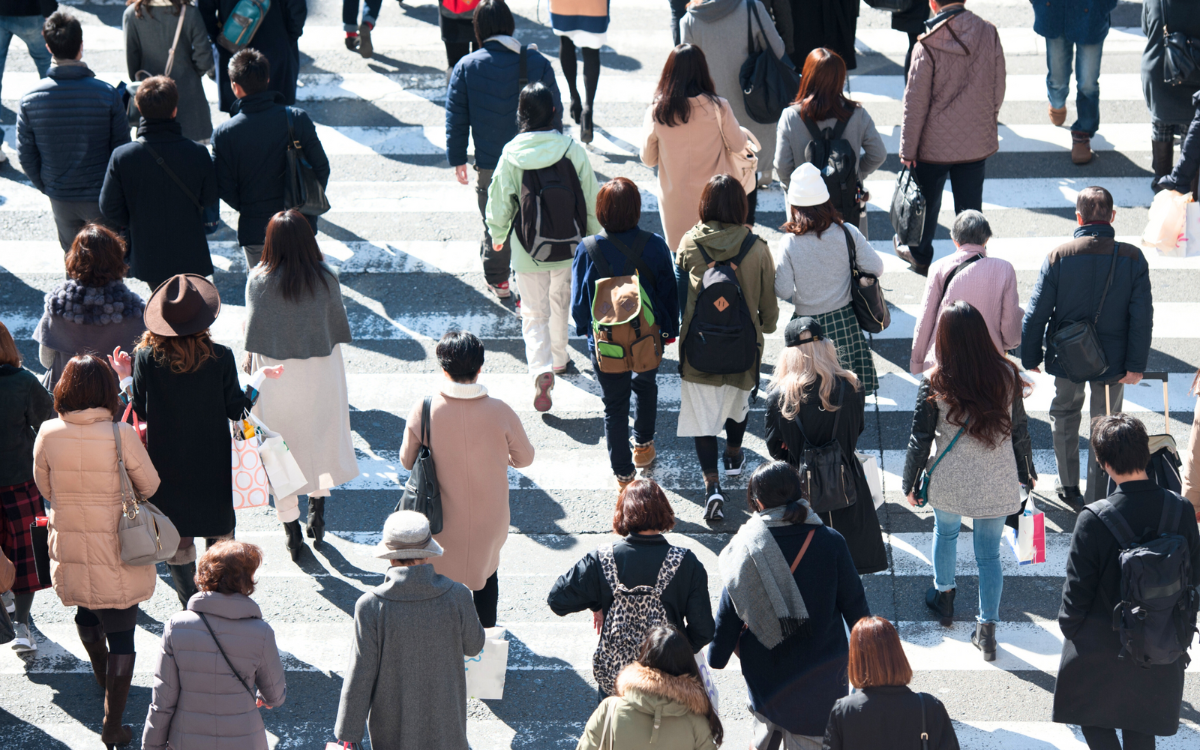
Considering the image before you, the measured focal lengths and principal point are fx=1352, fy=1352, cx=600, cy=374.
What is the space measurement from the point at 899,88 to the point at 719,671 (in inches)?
279

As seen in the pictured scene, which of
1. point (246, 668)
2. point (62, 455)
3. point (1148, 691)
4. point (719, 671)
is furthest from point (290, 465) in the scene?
point (1148, 691)

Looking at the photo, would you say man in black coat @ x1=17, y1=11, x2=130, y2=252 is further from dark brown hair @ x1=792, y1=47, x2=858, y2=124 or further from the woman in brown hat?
dark brown hair @ x1=792, y1=47, x2=858, y2=124

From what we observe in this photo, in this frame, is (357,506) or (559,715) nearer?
(559,715)

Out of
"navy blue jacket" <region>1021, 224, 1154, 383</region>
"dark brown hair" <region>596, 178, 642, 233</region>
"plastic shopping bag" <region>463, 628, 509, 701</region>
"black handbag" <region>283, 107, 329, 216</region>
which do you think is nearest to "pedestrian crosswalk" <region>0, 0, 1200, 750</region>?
"plastic shopping bag" <region>463, 628, 509, 701</region>

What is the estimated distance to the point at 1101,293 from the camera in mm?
7152

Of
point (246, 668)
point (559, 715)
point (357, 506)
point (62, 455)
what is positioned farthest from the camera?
point (357, 506)

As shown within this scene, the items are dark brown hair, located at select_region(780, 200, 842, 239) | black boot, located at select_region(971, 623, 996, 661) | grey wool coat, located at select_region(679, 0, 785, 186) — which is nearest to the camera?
black boot, located at select_region(971, 623, 996, 661)

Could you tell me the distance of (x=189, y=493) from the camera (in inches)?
263

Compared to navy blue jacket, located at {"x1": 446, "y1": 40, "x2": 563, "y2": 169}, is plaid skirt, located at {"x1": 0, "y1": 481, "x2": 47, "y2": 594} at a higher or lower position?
lower

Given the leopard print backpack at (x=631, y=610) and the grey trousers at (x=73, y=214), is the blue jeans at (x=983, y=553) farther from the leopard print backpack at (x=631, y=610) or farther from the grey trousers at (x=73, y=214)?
the grey trousers at (x=73, y=214)

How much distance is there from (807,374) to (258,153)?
4.23 meters

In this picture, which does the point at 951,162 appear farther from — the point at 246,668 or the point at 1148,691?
the point at 246,668

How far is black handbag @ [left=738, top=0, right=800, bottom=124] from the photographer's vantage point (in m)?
9.68

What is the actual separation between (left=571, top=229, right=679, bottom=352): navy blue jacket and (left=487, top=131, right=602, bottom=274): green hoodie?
74cm
